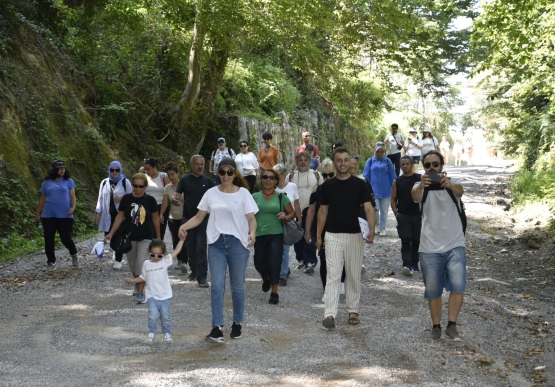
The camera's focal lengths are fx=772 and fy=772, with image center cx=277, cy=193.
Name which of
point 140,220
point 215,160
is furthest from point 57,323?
point 215,160

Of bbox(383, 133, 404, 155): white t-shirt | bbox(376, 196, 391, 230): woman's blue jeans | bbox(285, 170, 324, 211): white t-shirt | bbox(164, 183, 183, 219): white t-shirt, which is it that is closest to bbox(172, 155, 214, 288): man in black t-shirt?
bbox(164, 183, 183, 219): white t-shirt

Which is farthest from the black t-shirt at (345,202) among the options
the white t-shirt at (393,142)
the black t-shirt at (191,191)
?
the white t-shirt at (393,142)

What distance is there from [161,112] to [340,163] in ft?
61.5

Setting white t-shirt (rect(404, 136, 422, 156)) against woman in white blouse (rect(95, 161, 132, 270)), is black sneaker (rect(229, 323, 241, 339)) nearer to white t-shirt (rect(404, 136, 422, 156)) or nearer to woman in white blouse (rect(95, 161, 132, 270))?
woman in white blouse (rect(95, 161, 132, 270))

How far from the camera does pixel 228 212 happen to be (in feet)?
27.2

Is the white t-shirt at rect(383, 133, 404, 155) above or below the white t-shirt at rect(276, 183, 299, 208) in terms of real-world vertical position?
above

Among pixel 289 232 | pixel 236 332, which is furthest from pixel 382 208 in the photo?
pixel 236 332

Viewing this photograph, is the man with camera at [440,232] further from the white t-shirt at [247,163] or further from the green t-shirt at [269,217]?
the white t-shirt at [247,163]

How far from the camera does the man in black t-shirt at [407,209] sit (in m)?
12.7

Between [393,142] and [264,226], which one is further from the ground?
[393,142]

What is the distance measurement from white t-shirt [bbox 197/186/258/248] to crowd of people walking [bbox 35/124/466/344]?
0.01 metres

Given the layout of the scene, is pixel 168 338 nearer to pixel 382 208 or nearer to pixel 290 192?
pixel 290 192

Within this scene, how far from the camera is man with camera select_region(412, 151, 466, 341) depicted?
830 centimetres

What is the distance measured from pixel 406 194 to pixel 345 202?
4.01 metres
